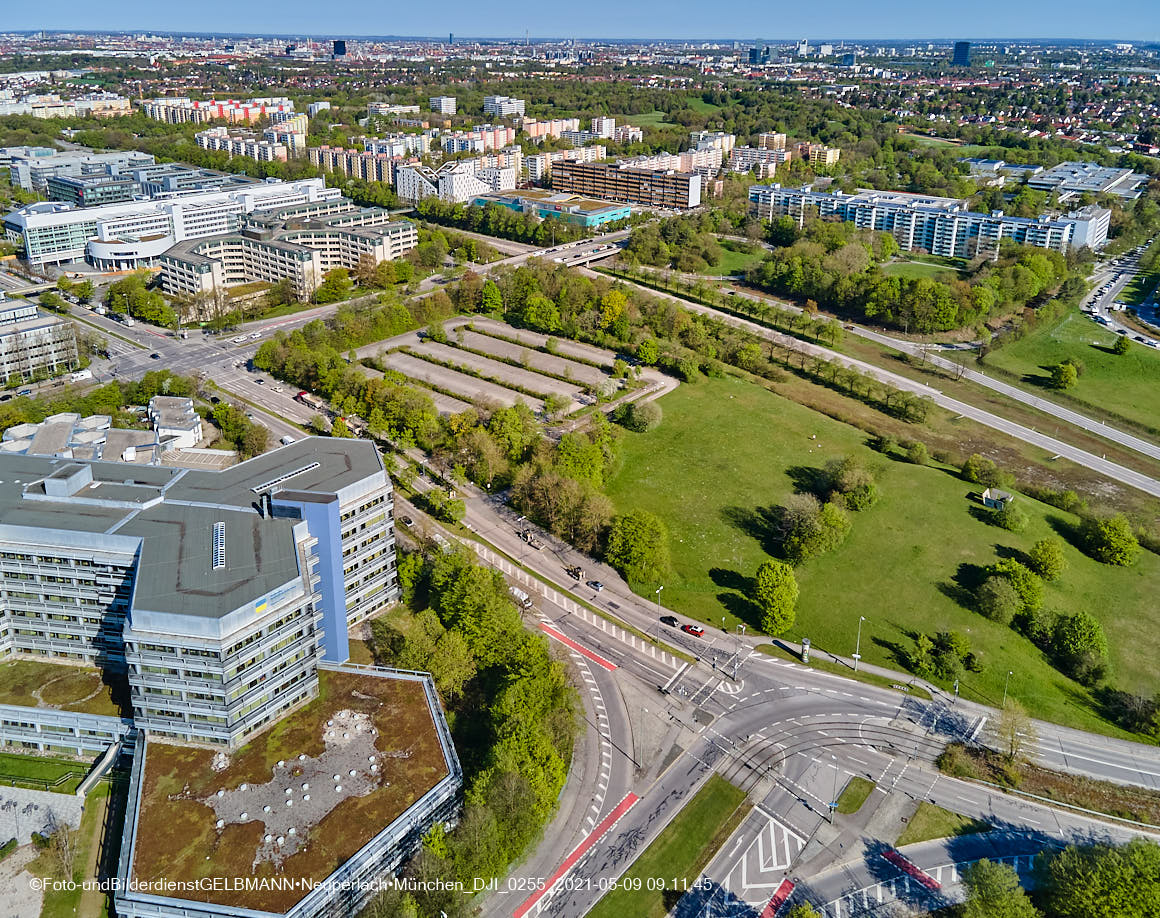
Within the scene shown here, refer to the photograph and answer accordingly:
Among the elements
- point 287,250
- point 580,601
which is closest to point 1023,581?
point 580,601

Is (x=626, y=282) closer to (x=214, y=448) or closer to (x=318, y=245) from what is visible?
(x=318, y=245)

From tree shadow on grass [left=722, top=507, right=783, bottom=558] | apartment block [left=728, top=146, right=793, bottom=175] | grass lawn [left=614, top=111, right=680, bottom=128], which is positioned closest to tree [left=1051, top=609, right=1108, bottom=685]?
tree shadow on grass [left=722, top=507, right=783, bottom=558]

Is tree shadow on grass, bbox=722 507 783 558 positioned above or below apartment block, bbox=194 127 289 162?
below

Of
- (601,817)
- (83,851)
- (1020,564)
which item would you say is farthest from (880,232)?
(83,851)

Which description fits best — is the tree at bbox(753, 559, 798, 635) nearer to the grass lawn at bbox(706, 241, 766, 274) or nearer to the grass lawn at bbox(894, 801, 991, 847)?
the grass lawn at bbox(894, 801, 991, 847)

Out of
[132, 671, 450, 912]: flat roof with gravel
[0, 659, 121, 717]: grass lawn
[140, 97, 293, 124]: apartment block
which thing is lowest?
[0, 659, 121, 717]: grass lawn

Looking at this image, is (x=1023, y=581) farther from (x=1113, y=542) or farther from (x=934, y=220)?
(x=934, y=220)
